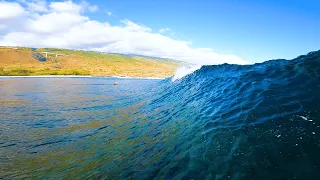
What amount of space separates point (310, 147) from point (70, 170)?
8.46 metres

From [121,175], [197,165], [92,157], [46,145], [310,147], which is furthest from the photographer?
[46,145]

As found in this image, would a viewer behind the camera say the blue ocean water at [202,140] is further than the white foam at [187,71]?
No

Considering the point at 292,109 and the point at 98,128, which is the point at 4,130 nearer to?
the point at 98,128

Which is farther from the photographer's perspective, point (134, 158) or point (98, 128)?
point (98, 128)

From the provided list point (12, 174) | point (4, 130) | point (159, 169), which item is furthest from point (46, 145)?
point (159, 169)

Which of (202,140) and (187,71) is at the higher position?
(187,71)

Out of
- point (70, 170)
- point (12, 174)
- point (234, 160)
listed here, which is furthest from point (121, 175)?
point (12, 174)

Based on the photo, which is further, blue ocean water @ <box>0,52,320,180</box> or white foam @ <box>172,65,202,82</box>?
white foam @ <box>172,65,202,82</box>

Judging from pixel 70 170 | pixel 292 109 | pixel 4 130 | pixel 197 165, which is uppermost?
pixel 292 109

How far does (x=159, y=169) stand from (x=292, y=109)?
237 inches

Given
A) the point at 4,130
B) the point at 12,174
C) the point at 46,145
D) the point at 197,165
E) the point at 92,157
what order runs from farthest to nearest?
the point at 4,130
the point at 46,145
the point at 92,157
the point at 12,174
the point at 197,165

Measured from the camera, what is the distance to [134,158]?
30.3 ft

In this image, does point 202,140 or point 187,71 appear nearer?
point 202,140

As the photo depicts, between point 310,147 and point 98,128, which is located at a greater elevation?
point 310,147
